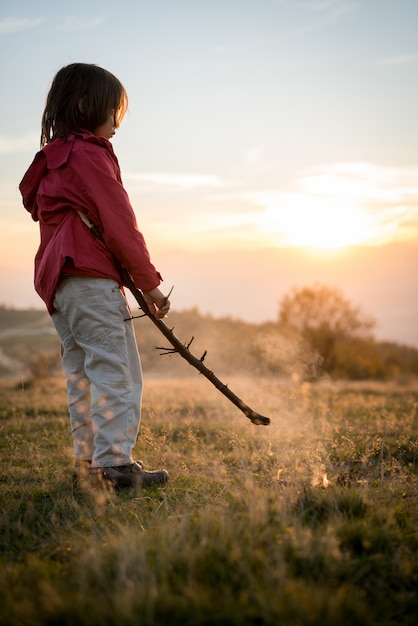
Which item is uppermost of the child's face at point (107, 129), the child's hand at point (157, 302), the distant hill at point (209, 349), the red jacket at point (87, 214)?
the child's face at point (107, 129)

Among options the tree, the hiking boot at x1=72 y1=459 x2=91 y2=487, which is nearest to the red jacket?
the hiking boot at x1=72 y1=459 x2=91 y2=487

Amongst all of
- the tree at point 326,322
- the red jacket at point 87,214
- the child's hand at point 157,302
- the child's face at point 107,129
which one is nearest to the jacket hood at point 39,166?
the red jacket at point 87,214

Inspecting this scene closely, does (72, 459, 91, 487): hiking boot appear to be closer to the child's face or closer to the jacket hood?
the jacket hood

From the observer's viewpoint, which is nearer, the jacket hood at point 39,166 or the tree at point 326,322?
the jacket hood at point 39,166

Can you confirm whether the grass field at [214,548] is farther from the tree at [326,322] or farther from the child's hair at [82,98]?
the tree at [326,322]

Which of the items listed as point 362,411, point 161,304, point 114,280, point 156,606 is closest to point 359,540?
point 156,606

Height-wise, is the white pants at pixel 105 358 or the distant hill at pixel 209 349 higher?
the white pants at pixel 105 358

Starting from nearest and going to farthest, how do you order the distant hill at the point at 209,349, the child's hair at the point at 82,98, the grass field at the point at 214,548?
the grass field at the point at 214,548, the child's hair at the point at 82,98, the distant hill at the point at 209,349

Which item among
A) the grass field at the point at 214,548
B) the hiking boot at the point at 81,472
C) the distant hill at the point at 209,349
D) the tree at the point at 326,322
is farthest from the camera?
the tree at the point at 326,322

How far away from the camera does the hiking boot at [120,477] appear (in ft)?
11.2

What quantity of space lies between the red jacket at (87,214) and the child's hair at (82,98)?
0.17 m

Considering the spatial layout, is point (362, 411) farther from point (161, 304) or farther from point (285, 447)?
point (161, 304)

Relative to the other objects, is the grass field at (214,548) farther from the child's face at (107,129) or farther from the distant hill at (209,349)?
the distant hill at (209,349)

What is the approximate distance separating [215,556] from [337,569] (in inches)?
18.6
